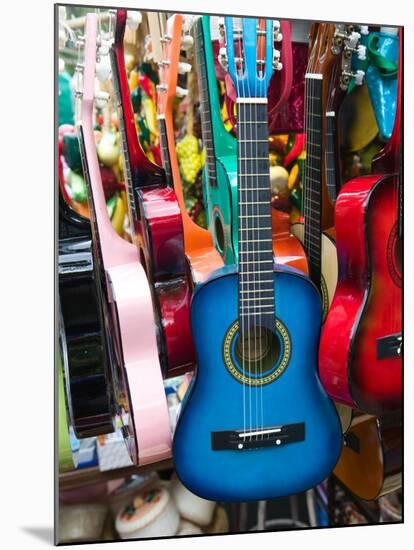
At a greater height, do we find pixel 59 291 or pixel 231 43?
pixel 231 43

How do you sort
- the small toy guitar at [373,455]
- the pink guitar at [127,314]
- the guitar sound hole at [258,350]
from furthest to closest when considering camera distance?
1. the small toy guitar at [373,455]
2. the guitar sound hole at [258,350]
3. the pink guitar at [127,314]

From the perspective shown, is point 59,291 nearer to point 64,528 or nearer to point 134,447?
point 134,447

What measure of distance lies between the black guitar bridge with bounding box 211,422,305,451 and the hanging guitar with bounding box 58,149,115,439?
0.30 metres

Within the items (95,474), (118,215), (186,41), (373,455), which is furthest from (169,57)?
(373,455)

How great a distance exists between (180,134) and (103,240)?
0.33 metres

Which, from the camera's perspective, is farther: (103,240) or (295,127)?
(295,127)

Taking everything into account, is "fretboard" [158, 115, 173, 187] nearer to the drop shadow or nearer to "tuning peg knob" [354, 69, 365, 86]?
"tuning peg knob" [354, 69, 365, 86]

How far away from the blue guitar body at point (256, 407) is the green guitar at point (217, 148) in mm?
114

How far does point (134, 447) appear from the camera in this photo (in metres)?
1.86

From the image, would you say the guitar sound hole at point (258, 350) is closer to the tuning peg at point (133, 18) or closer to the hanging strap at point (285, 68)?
the hanging strap at point (285, 68)

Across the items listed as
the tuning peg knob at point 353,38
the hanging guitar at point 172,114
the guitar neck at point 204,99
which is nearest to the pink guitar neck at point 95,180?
the hanging guitar at point 172,114

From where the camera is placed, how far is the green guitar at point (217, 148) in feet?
6.20

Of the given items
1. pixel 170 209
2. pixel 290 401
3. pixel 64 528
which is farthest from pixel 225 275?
pixel 64 528

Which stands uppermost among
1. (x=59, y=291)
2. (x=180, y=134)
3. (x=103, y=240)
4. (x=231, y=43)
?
(x=231, y=43)
